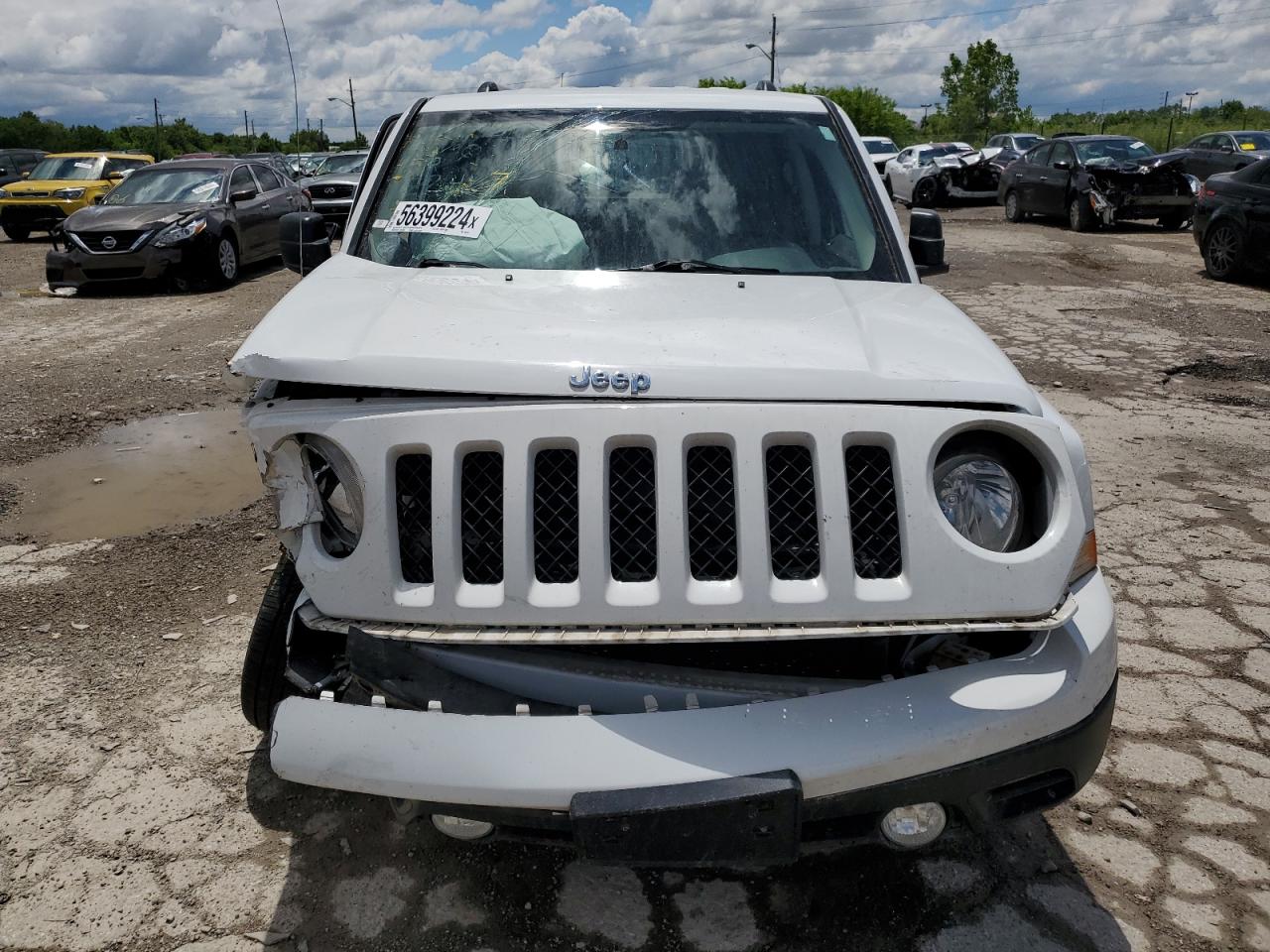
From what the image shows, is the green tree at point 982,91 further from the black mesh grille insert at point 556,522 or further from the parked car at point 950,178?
the black mesh grille insert at point 556,522

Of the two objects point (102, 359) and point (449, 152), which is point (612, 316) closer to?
point (449, 152)

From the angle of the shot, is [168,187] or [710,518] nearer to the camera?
[710,518]

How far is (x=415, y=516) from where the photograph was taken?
2100 mm

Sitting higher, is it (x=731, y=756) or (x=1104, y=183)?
(x=1104, y=183)

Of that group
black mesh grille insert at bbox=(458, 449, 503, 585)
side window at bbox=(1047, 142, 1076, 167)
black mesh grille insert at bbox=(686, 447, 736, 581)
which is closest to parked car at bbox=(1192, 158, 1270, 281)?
side window at bbox=(1047, 142, 1076, 167)

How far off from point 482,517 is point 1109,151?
18314 mm

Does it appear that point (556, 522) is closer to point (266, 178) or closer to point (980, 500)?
point (980, 500)

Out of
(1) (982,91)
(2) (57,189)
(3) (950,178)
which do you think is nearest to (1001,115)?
(1) (982,91)

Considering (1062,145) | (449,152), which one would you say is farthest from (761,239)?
(1062,145)

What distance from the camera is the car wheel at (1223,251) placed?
11586 millimetres

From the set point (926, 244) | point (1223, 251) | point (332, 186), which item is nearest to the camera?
point (926, 244)

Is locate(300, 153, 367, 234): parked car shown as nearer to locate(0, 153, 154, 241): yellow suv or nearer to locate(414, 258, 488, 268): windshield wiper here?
locate(0, 153, 154, 241): yellow suv

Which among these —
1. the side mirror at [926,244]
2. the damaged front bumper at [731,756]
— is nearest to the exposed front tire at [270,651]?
the damaged front bumper at [731,756]

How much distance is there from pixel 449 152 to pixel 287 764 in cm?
A: 238
